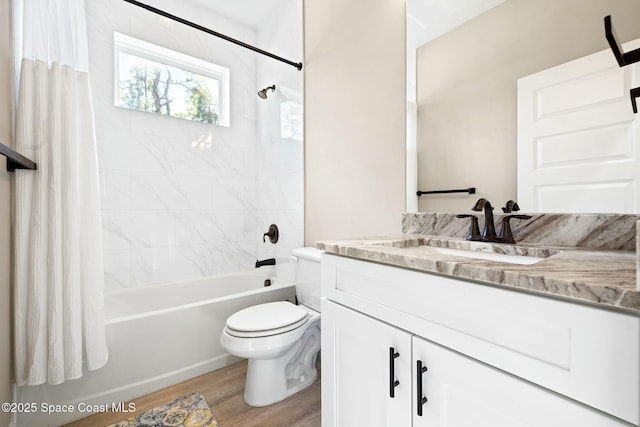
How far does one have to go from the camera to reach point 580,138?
94cm

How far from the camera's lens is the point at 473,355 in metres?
0.63

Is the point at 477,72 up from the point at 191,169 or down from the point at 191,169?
up

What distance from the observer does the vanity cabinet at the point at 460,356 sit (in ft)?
1.53

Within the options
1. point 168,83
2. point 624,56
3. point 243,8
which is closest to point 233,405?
point 624,56

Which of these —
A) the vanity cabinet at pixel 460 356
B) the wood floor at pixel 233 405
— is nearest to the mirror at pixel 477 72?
the vanity cabinet at pixel 460 356

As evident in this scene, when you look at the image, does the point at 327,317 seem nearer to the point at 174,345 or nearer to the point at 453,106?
the point at 453,106

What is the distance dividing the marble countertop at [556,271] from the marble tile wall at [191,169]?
59.1 inches

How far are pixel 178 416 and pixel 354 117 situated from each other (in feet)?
6.12

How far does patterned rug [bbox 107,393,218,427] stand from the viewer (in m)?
1.38

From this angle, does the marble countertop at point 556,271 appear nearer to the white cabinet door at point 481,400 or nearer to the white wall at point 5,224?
the white cabinet door at point 481,400

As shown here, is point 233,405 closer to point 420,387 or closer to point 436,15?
point 420,387

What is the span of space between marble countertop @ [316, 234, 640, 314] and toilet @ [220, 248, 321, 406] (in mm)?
790

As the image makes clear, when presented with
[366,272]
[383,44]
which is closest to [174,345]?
[366,272]

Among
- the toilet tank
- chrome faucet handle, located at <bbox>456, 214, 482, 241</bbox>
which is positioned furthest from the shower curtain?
chrome faucet handle, located at <bbox>456, 214, 482, 241</bbox>
